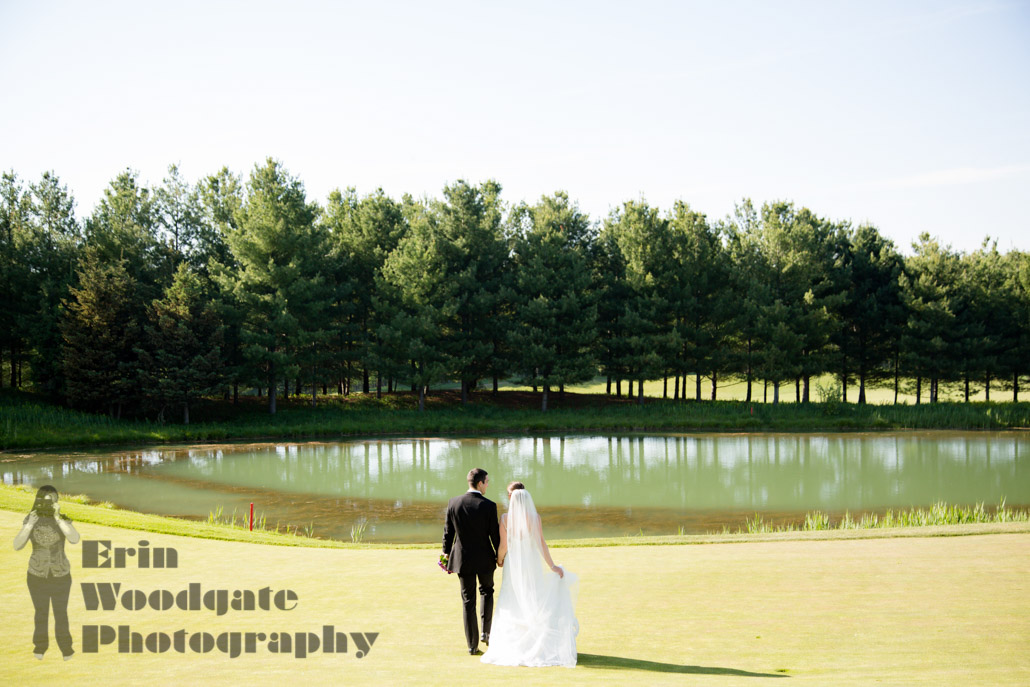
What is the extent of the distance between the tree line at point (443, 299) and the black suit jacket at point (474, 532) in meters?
36.7

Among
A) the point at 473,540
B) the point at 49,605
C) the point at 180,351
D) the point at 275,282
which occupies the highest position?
the point at 275,282

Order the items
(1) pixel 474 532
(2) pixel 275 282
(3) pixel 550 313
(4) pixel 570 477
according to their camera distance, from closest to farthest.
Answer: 1. (1) pixel 474 532
2. (4) pixel 570 477
3. (2) pixel 275 282
4. (3) pixel 550 313

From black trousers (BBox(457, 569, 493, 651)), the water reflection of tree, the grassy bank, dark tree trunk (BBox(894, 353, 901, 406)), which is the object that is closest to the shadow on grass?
black trousers (BBox(457, 569, 493, 651))

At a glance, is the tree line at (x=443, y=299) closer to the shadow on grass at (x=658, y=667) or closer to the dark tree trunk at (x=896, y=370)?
the dark tree trunk at (x=896, y=370)

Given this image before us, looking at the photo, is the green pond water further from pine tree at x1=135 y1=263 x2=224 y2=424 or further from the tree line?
the tree line

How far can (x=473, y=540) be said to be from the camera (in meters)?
7.12

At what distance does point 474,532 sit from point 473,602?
0.71 metres

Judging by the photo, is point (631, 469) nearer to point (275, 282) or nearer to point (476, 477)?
point (476, 477)

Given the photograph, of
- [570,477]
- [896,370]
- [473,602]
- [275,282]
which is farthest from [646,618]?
[896,370]

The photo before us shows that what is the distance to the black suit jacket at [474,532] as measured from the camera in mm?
7105

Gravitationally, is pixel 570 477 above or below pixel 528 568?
below

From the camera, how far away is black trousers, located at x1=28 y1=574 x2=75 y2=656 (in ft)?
22.7

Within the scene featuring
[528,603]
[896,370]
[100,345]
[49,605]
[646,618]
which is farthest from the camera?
[896,370]

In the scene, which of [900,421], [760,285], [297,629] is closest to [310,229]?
[760,285]
